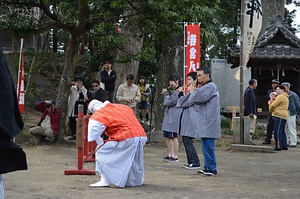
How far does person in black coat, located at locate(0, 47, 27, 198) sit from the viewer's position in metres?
3.34

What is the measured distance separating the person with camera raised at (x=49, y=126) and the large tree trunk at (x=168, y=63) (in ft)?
11.5

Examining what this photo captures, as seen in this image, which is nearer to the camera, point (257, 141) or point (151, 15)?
point (151, 15)

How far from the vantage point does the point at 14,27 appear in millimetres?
12391

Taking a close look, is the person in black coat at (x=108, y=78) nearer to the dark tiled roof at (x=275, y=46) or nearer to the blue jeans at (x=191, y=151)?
the blue jeans at (x=191, y=151)

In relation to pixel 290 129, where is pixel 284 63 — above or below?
above

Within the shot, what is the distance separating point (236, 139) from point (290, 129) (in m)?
2.01

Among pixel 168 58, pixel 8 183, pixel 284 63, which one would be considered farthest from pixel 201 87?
pixel 284 63

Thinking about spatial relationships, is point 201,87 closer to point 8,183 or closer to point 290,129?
point 8,183

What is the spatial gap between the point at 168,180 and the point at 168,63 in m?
7.79

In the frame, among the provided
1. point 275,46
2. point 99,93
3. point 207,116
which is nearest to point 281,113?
point 99,93

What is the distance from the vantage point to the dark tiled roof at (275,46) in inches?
747

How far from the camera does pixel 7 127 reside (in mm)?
3354

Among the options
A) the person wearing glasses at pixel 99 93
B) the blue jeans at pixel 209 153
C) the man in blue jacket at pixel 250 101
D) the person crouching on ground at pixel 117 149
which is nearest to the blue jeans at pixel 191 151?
the blue jeans at pixel 209 153

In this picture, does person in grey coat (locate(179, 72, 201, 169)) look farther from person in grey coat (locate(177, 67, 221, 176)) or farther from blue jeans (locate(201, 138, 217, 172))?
blue jeans (locate(201, 138, 217, 172))
